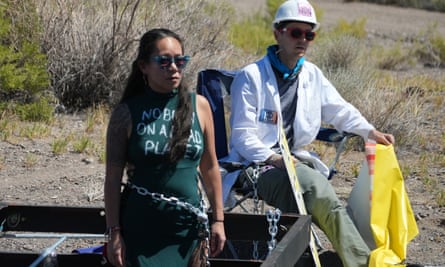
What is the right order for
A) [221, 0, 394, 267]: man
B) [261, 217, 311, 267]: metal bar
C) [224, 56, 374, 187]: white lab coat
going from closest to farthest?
[261, 217, 311, 267]: metal bar, [221, 0, 394, 267]: man, [224, 56, 374, 187]: white lab coat

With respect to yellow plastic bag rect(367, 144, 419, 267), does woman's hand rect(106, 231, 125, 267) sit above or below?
above

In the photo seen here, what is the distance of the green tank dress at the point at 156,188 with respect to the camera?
3697mm

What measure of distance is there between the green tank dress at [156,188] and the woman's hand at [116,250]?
6cm

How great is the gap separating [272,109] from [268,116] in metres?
0.04

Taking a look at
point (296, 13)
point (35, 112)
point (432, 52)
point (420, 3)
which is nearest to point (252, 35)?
point (432, 52)

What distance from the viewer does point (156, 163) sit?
3.70m

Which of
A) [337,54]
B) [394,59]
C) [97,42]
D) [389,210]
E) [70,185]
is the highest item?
[97,42]

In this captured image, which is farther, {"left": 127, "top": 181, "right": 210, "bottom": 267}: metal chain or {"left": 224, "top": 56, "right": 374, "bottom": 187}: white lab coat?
{"left": 224, "top": 56, "right": 374, "bottom": 187}: white lab coat

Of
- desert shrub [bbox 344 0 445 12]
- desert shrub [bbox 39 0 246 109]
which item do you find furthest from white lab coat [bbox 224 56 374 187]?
desert shrub [bbox 344 0 445 12]

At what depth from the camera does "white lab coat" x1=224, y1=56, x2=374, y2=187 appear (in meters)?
5.34

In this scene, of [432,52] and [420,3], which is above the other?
[432,52]

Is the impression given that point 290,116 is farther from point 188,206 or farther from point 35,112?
point 35,112

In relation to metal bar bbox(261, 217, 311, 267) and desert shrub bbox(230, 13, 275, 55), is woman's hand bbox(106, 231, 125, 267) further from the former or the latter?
desert shrub bbox(230, 13, 275, 55)

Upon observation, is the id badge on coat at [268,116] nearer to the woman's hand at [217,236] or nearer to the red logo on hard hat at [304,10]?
the red logo on hard hat at [304,10]
